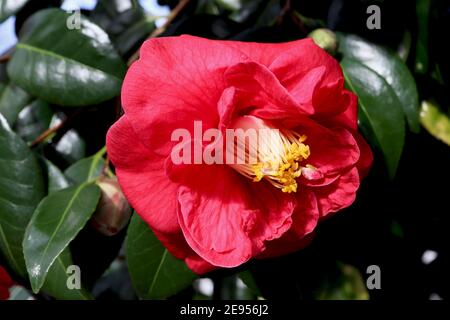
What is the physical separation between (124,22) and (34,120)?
28cm

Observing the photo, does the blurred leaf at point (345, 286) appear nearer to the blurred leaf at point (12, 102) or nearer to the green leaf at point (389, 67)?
the green leaf at point (389, 67)

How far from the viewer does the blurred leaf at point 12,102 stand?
4.04 ft

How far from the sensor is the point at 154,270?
1.05 meters

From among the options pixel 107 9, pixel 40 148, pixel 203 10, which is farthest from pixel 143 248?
pixel 203 10

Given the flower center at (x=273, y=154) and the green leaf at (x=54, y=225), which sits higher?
the flower center at (x=273, y=154)

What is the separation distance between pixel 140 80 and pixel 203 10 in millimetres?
909

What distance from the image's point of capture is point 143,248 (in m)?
1.03

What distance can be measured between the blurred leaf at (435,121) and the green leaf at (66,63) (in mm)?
578

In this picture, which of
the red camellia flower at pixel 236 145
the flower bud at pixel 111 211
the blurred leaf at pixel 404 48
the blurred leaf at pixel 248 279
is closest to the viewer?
the red camellia flower at pixel 236 145

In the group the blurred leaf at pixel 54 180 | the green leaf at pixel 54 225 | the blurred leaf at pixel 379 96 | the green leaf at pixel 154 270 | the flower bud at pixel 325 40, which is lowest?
the green leaf at pixel 154 270

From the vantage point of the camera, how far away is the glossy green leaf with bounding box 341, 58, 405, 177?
1079 millimetres

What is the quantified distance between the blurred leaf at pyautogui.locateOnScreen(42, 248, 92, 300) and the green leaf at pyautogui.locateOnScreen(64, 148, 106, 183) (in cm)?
15

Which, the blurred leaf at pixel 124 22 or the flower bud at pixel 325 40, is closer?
the flower bud at pixel 325 40

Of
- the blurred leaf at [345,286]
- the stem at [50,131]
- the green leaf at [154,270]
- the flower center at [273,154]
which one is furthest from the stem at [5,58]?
the blurred leaf at [345,286]
